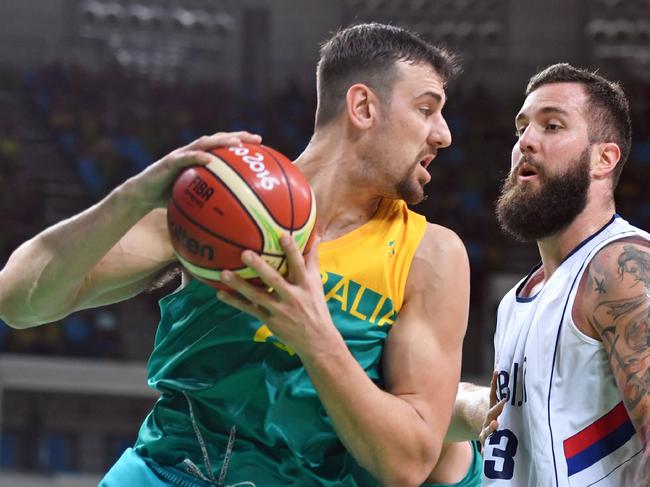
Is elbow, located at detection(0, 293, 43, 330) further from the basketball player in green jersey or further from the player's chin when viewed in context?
the player's chin

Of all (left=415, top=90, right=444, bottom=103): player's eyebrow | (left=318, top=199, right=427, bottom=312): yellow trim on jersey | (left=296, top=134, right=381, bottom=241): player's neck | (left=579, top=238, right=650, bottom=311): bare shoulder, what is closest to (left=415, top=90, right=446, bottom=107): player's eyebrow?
(left=415, top=90, right=444, bottom=103): player's eyebrow

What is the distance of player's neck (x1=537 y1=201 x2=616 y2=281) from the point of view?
3.39 metres

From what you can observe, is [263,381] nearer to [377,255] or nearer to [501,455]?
[377,255]

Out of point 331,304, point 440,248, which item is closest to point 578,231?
point 440,248

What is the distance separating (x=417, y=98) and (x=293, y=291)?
0.97m

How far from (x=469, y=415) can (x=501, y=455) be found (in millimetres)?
401

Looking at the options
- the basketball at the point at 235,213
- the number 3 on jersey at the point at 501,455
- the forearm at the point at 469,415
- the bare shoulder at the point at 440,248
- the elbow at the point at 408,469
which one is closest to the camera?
the basketball at the point at 235,213

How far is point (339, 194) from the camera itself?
2969 mm

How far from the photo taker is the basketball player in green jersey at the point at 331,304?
249cm

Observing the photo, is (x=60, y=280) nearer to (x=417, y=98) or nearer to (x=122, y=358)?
(x=417, y=98)

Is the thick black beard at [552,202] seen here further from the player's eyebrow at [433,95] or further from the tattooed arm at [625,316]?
the player's eyebrow at [433,95]

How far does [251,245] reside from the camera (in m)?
2.23

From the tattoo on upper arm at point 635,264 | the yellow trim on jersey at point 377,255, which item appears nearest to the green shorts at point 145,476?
the yellow trim on jersey at point 377,255

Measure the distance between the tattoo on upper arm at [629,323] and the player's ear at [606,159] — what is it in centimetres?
42
